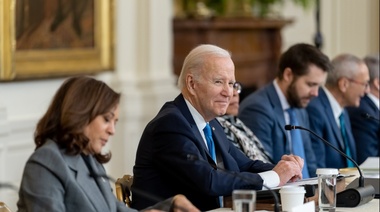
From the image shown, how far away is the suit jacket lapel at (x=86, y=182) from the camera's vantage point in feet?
13.0

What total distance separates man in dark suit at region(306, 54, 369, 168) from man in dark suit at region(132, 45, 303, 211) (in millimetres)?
2143

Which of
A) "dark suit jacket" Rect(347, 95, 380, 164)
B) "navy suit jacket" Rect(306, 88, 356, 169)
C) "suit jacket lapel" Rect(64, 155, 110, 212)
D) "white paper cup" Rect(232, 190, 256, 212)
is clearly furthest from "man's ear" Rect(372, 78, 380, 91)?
"white paper cup" Rect(232, 190, 256, 212)

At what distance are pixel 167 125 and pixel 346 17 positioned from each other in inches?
267

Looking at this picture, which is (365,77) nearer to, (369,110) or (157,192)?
(369,110)

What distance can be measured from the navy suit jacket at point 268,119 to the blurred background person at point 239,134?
6.2 inches

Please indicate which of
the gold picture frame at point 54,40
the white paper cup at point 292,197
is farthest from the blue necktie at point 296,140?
the gold picture frame at point 54,40

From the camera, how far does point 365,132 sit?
25.0ft

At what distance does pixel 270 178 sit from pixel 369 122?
313cm

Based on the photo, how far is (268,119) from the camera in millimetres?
6367

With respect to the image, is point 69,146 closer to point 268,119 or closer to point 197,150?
point 197,150

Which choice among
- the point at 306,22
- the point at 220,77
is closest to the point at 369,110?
the point at 220,77

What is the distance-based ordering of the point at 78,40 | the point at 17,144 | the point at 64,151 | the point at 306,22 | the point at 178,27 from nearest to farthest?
the point at 64,151
the point at 17,144
the point at 78,40
the point at 178,27
the point at 306,22

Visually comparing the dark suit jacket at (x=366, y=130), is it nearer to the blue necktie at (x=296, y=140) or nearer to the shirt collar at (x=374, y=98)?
the shirt collar at (x=374, y=98)

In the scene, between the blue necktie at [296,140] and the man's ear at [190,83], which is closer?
the man's ear at [190,83]
